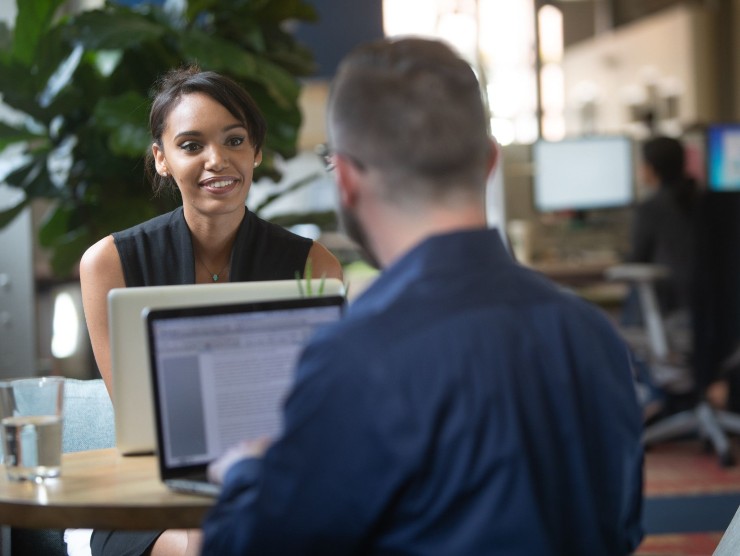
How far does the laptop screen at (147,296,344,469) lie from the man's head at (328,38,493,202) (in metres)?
0.37

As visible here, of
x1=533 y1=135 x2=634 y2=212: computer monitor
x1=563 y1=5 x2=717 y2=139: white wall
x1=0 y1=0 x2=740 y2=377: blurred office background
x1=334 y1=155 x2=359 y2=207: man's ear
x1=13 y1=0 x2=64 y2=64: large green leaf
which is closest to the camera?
x1=334 y1=155 x2=359 y2=207: man's ear

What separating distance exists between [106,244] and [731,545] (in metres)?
1.04

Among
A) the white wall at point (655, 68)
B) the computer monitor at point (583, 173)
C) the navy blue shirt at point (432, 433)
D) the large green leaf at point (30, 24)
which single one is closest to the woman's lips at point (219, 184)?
the navy blue shirt at point (432, 433)

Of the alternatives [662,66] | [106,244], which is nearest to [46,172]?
[106,244]

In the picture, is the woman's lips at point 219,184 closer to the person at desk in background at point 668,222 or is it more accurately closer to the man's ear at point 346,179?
the man's ear at point 346,179

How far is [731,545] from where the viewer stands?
60.6 inches

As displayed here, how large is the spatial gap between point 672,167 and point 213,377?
402 centimetres

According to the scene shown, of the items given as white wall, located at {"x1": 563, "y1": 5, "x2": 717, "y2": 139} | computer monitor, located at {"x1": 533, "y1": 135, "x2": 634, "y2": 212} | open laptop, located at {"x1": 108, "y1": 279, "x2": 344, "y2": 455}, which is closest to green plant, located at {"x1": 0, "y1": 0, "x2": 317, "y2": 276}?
open laptop, located at {"x1": 108, "y1": 279, "x2": 344, "y2": 455}

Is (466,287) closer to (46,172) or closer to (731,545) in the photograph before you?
(731,545)

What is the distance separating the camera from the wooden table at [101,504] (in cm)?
127

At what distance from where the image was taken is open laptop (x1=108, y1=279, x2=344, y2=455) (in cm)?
147

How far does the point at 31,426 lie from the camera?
141 cm

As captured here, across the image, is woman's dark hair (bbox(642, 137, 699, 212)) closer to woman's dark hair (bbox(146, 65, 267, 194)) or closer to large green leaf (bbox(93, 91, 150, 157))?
large green leaf (bbox(93, 91, 150, 157))

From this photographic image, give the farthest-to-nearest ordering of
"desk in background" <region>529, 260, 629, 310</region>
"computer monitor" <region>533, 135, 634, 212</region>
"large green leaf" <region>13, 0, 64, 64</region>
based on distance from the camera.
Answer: "computer monitor" <region>533, 135, 634, 212</region> → "desk in background" <region>529, 260, 629, 310</region> → "large green leaf" <region>13, 0, 64, 64</region>
